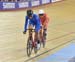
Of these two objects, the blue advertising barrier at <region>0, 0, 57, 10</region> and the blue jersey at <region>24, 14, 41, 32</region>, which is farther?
the blue advertising barrier at <region>0, 0, 57, 10</region>

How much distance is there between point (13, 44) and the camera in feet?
35.4

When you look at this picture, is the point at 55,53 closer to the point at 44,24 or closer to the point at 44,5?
the point at 44,24

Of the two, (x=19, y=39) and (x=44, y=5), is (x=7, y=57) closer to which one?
(x=19, y=39)

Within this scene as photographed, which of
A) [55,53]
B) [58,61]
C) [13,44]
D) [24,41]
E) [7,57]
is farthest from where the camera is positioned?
[24,41]

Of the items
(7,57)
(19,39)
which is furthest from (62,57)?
(19,39)

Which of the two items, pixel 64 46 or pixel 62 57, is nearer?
pixel 62 57

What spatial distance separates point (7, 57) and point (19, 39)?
339 cm

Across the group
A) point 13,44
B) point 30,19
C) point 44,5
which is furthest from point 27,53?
point 44,5

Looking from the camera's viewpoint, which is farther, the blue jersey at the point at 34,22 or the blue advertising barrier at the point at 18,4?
the blue advertising barrier at the point at 18,4

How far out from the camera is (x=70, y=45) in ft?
35.0

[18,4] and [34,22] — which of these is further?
[18,4]

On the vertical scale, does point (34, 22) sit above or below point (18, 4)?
below

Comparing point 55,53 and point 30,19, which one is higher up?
point 30,19

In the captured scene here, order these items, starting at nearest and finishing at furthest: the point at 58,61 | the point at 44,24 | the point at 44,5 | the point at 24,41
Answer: the point at 58,61, the point at 44,24, the point at 24,41, the point at 44,5
